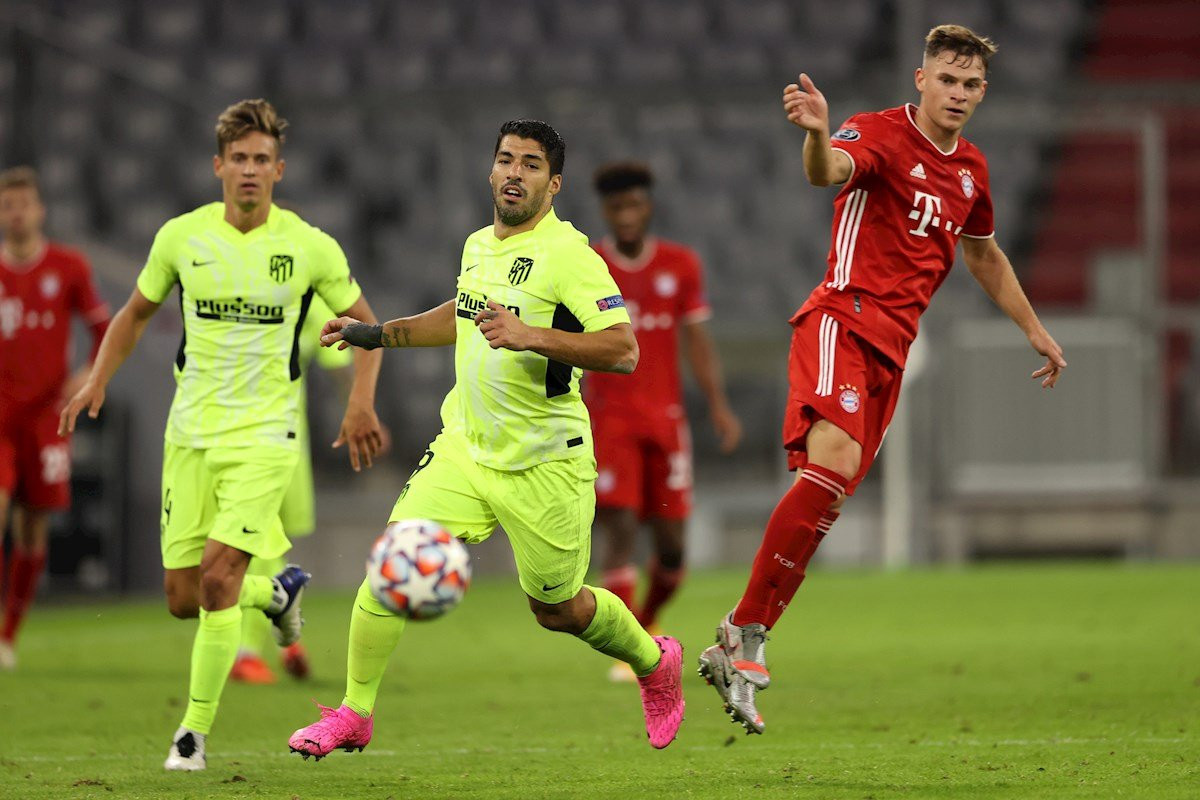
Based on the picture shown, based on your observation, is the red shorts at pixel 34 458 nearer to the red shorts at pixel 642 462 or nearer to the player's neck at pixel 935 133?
the red shorts at pixel 642 462

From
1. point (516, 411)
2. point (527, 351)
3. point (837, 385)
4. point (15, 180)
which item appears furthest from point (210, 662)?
point (15, 180)

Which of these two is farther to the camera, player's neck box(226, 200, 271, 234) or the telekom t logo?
player's neck box(226, 200, 271, 234)

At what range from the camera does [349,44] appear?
20547 mm

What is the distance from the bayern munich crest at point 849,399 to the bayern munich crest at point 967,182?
0.87 metres

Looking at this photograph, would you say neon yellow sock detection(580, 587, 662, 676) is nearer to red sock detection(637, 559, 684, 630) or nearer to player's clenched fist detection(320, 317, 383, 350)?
player's clenched fist detection(320, 317, 383, 350)

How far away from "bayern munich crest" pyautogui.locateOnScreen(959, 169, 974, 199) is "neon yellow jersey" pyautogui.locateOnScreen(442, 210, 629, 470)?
1445 mm

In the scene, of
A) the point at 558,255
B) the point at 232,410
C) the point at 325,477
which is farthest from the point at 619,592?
the point at 325,477

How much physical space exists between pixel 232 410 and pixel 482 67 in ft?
45.6

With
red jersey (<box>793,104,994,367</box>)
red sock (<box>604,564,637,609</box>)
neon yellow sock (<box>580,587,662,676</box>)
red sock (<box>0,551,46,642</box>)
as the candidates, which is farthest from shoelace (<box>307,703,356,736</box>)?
red sock (<box>0,551,46,642</box>)

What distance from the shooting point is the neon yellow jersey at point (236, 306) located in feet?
22.8

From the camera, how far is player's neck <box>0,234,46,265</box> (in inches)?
416

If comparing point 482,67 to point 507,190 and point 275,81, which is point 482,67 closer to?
point 275,81

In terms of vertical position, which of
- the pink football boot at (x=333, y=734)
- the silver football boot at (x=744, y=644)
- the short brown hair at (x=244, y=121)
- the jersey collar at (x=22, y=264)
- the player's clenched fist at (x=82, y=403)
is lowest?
the pink football boot at (x=333, y=734)

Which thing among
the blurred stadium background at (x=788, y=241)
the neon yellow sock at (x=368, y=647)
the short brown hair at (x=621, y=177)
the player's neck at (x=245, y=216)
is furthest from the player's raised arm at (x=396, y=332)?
the blurred stadium background at (x=788, y=241)
